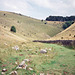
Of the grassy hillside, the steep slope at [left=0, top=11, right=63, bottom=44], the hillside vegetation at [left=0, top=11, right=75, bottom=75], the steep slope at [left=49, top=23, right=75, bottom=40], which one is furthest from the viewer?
the grassy hillside

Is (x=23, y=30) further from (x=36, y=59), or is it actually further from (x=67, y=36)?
(x=36, y=59)

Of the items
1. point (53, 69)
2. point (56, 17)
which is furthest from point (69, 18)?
point (53, 69)

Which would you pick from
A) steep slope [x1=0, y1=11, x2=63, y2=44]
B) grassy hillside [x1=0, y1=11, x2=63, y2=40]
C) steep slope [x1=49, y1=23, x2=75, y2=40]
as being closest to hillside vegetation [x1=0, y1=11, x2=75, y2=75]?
steep slope [x1=49, y1=23, x2=75, y2=40]

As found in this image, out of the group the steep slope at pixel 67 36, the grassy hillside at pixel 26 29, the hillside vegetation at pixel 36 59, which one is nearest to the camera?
the hillside vegetation at pixel 36 59

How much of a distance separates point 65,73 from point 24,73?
314cm

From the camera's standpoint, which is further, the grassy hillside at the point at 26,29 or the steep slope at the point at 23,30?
the grassy hillside at the point at 26,29

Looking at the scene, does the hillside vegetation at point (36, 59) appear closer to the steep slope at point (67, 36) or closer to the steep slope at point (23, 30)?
the steep slope at point (67, 36)

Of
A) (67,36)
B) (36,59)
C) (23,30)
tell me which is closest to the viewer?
(36,59)

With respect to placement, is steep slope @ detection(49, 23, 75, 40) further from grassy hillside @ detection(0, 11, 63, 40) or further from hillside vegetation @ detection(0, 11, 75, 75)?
grassy hillside @ detection(0, 11, 63, 40)

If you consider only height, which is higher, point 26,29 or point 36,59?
point 26,29

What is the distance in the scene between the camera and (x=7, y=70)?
7.02m

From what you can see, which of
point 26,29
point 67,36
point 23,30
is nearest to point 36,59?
point 67,36

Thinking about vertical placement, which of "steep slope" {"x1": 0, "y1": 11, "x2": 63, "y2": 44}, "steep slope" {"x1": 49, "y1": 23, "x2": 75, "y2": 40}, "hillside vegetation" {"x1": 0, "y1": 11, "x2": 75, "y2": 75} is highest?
"steep slope" {"x1": 0, "y1": 11, "x2": 63, "y2": 44}

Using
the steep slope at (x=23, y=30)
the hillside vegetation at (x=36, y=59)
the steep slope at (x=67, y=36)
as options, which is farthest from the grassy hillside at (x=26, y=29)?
the hillside vegetation at (x=36, y=59)
